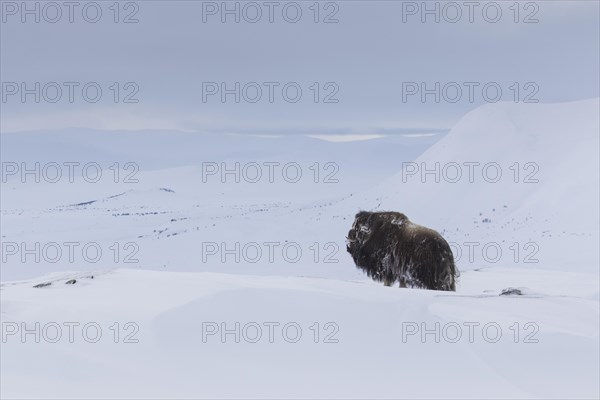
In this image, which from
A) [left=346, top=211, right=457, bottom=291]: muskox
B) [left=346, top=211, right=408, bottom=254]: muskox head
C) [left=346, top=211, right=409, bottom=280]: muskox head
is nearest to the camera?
[left=346, top=211, right=457, bottom=291]: muskox

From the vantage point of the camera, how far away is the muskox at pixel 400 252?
27.9 ft

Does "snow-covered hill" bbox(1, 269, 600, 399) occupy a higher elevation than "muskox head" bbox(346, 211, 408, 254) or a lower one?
lower

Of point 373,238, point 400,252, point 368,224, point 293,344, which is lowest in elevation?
point 293,344

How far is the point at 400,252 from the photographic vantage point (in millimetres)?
8805

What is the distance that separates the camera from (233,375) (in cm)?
426

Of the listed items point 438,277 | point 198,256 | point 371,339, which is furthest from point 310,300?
point 198,256

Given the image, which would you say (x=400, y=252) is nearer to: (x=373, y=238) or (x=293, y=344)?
(x=373, y=238)

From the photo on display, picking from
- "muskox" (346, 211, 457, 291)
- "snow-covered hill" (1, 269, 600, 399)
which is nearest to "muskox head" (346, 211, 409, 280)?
"muskox" (346, 211, 457, 291)

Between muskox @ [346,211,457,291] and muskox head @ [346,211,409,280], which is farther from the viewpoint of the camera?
muskox head @ [346,211,409,280]

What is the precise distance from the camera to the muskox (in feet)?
27.9

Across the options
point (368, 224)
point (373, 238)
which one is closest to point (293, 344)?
point (373, 238)

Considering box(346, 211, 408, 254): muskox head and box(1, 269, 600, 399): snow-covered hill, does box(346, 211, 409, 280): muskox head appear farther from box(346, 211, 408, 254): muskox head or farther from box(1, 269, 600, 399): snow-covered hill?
box(1, 269, 600, 399): snow-covered hill

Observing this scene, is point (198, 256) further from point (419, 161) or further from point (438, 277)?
point (419, 161)

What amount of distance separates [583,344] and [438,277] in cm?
354
